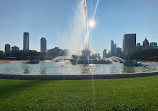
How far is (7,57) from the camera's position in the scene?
91.1m

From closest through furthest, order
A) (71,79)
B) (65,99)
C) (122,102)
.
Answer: (122,102) → (65,99) → (71,79)

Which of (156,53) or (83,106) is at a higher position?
Answer: (156,53)

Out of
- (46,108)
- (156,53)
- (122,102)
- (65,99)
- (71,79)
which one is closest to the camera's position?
(46,108)

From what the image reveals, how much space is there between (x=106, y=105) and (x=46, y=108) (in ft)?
8.25

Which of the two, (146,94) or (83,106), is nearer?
(83,106)

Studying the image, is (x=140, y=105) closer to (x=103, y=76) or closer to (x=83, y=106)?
(x=83, y=106)

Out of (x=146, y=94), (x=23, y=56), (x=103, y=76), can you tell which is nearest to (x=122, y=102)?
(x=146, y=94)

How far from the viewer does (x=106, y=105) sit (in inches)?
217

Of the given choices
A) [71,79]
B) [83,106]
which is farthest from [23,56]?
[83,106]

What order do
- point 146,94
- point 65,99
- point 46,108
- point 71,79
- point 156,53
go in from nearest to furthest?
1. point 46,108
2. point 65,99
3. point 146,94
4. point 71,79
5. point 156,53

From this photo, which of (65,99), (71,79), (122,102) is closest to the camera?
(122,102)

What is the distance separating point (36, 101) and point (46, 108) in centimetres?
90

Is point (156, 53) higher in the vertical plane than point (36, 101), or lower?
higher

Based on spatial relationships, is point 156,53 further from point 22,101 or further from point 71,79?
point 22,101
